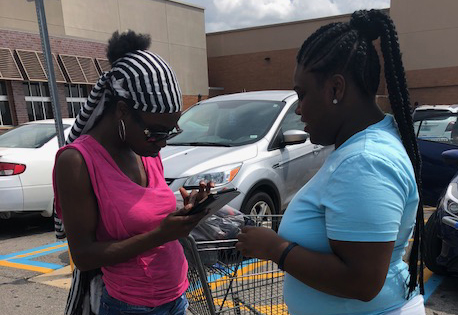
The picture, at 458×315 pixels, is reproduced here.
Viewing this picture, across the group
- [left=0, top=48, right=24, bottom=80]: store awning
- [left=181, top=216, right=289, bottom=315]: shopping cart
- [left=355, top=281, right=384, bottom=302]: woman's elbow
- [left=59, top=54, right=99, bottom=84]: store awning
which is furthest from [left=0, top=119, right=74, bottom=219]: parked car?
[left=59, top=54, right=99, bottom=84]: store awning

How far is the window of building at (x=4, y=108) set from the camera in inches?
656

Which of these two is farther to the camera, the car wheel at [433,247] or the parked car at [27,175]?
the parked car at [27,175]

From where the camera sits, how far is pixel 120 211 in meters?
1.58

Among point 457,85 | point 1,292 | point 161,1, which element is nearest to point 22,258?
point 1,292

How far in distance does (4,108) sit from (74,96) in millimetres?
3544

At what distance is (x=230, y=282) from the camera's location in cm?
206

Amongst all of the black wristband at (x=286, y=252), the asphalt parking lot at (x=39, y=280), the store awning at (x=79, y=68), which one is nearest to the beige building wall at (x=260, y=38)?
the store awning at (x=79, y=68)

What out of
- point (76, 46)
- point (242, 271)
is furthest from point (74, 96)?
point (242, 271)

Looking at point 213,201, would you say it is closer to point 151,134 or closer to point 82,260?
point 151,134

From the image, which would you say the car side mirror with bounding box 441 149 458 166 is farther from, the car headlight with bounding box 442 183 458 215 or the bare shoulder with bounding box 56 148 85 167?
the bare shoulder with bounding box 56 148 85 167

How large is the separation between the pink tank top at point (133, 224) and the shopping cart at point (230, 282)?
0.15 m

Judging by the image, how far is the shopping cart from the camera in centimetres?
196

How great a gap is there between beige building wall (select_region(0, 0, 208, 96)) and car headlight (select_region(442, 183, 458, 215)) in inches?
775

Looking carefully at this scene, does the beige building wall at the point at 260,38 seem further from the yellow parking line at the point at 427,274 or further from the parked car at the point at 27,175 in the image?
the yellow parking line at the point at 427,274
